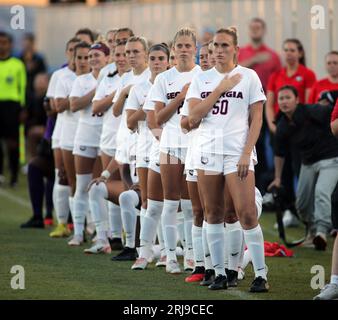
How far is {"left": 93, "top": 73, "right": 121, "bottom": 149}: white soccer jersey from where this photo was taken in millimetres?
11789

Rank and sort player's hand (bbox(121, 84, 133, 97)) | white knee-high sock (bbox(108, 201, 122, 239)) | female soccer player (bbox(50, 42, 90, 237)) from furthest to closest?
female soccer player (bbox(50, 42, 90, 237)) → white knee-high sock (bbox(108, 201, 122, 239)) → player's hand (bbox(121, 84, 133, 97))

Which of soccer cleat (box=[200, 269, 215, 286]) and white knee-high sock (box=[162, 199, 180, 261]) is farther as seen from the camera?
white knee-high sock (box=[162, 199, 180, 261])

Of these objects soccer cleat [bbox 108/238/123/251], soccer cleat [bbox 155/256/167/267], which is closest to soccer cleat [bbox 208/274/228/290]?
soccer cleat [bbox 155/256/167/267]

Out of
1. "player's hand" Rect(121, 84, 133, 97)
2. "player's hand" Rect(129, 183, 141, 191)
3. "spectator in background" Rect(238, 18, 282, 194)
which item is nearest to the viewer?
"player's hand" Rect(121, 84, 133, 97)

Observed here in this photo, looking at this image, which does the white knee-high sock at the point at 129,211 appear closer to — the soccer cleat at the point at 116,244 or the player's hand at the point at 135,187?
the player's hand at the point at 135,187

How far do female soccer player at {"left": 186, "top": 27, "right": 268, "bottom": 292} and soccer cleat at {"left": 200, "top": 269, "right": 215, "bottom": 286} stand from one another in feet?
1.64

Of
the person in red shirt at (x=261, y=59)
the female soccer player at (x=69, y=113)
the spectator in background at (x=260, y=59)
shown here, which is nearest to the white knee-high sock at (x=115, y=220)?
the female soccer player at (x=69, y=113)

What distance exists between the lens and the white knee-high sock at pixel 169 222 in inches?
399

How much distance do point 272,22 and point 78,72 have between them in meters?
5.42

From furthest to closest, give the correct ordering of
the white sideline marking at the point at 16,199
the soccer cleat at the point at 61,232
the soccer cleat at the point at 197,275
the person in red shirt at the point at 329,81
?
the white sideline marking at the point at 16,199
the soccer cleat at the point at 61,232
the person in red shirt at the point at 329,81
the soccer cleat at the point at 197,275

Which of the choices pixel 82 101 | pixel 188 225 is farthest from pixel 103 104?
pixel 188 225

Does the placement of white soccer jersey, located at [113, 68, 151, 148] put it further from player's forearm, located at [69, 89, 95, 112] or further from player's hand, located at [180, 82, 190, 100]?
player's hand, located at [180, 82, 190, 100]

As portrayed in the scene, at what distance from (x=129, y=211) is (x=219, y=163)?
235cm

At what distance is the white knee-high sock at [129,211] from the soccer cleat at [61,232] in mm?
2064
